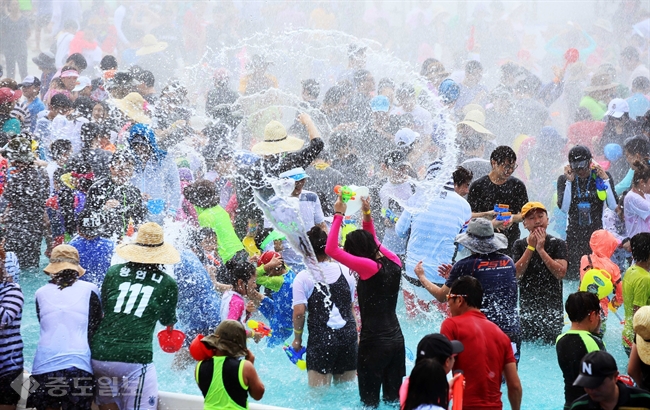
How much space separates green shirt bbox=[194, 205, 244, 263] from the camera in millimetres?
7398

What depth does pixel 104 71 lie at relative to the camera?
1293 centimetres

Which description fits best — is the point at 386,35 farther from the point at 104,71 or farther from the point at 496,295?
the point at 496,295

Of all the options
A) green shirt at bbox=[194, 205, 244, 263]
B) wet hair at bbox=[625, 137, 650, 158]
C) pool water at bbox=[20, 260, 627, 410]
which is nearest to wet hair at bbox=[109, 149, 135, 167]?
green shirt at bbox=[194, 205, 244, 263]

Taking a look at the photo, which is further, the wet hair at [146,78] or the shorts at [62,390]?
the wet hair at [146,78]

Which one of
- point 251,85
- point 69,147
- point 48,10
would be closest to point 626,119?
point 251,85

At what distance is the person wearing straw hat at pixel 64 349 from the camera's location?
5359 mm

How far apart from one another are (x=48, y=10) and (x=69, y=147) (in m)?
9.92

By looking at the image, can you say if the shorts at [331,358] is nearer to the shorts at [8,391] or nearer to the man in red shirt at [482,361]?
the man in red shirt at [482,361]

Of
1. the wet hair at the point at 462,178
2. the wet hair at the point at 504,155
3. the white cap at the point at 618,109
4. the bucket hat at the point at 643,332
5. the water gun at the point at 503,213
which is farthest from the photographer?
the white cap at the point at 618,109

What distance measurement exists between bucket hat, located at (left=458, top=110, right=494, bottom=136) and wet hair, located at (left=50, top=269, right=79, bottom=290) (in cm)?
667

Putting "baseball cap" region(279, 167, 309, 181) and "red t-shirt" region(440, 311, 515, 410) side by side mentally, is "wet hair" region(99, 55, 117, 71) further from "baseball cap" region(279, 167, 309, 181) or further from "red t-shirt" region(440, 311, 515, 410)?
"red t-shirt" region(440, 311, 515, 410)

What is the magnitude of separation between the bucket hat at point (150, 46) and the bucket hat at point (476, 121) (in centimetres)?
753

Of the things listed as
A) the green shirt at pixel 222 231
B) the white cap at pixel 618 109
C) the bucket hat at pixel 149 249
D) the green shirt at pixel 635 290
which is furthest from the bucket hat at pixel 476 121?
the bucket hat at pixel 149 249

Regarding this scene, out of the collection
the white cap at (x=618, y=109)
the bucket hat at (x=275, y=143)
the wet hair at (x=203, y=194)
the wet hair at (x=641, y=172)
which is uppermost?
the white cap at (x=618, y=109)
